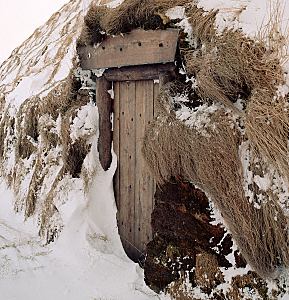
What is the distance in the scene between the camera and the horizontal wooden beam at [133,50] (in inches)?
177

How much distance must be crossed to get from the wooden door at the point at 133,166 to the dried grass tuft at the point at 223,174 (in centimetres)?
68

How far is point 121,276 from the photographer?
4.56m

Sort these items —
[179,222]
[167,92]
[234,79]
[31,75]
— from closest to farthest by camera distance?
[234,79] → [179,222] → [167,92] → [31,75]

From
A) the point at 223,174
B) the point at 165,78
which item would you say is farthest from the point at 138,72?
the point at 223,174

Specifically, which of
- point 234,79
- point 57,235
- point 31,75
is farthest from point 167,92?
point 31,75

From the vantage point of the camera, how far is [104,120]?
5.56 m

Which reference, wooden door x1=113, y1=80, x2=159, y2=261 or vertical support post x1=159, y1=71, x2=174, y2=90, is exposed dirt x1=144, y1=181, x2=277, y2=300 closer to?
wooden door x1=113, y1=80, x2=159, y2=261

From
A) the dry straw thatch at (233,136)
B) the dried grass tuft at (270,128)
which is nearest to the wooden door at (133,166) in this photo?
the dry straw thatch at (233,136)

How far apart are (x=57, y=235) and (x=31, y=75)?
18.4ft

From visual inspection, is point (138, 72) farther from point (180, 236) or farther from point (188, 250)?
point (188, 250)

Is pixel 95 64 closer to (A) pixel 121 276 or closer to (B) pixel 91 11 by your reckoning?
(B) pixel 91 11

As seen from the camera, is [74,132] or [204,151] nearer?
[204,151]

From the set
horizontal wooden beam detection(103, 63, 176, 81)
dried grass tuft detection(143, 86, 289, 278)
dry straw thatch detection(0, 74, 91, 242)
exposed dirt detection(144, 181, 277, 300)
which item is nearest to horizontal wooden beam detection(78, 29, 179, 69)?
horizontal wooden beam detection(103, 63, 176, 81)

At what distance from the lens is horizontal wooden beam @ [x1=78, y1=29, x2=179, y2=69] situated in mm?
4488
